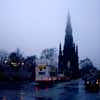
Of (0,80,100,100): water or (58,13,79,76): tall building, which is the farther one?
(58,13,79,76): tall building

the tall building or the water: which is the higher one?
the tall building

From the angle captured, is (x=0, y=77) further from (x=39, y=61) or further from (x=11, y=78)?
(x=39, y=61)

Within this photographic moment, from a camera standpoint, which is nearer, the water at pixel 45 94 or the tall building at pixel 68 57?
the water at pixel 45 94

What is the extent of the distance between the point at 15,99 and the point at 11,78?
3782cm

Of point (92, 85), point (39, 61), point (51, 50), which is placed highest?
point (51, 50)

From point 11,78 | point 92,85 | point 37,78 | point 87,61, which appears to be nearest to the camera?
point 92,85

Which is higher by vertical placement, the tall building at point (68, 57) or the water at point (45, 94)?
the tall building at point (68, 57)

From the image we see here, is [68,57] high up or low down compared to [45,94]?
up

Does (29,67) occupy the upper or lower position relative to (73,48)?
lower

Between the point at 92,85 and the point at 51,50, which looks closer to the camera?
the point at 92,85

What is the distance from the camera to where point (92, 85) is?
35.8m

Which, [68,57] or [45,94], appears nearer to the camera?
[45,94]

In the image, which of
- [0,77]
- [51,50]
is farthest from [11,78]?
[51,50]

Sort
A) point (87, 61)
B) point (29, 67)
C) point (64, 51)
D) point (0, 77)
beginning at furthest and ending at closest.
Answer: point (87, 61), point (64, 51), point (29, 67), point (0, 77)
